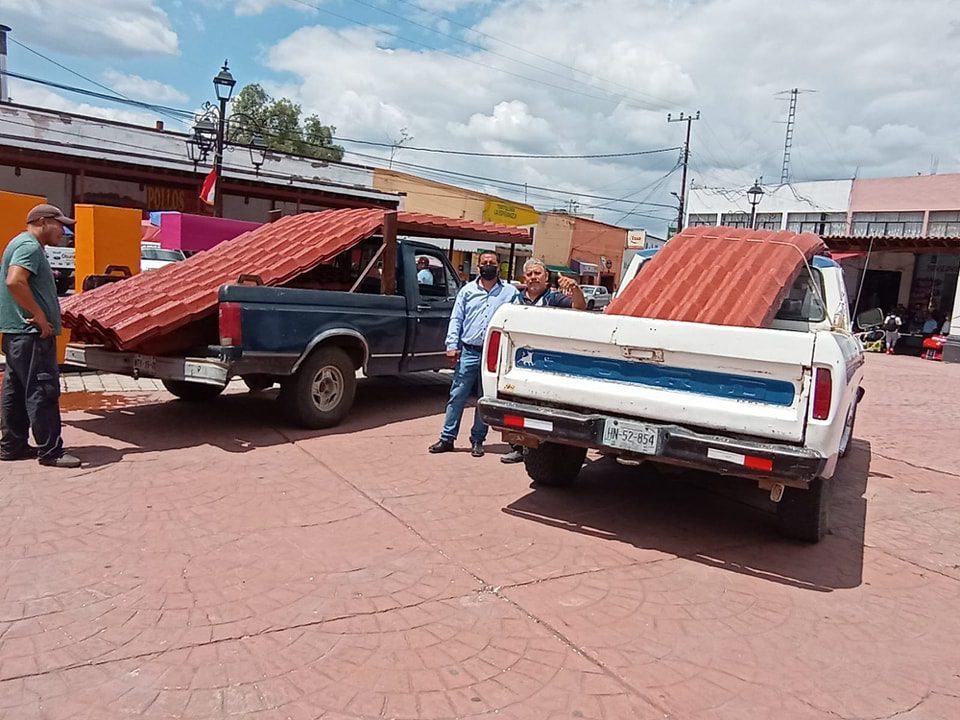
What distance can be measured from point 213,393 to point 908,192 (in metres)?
31.5

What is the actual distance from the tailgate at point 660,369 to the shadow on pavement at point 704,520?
87 centimetres

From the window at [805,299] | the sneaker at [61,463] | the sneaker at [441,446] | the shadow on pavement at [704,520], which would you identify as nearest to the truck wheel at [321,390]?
the sneaker at [441,446]

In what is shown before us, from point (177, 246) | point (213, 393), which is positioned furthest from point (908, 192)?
point (213, 393)

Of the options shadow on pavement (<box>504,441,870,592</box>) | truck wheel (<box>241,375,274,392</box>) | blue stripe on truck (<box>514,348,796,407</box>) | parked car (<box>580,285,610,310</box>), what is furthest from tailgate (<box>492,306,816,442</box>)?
parked car (<box>580,285,610,310</box>)

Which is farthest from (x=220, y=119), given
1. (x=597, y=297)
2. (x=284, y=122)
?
(x=284, y=122)

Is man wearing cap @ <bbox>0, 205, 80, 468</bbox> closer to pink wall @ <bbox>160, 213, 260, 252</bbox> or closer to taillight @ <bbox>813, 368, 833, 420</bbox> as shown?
taillight @ <bbox>813, 368, 833, 420</bbox>

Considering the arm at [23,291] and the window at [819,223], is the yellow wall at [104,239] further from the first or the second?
the window at [819,223]

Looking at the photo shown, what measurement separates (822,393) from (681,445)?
2.58ft

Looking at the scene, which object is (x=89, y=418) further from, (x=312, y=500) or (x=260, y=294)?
(x=312, y=500)

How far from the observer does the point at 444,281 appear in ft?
29.7

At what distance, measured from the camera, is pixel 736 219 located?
3916cm

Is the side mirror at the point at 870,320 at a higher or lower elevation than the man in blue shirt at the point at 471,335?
higher

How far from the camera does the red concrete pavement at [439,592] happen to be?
304cm

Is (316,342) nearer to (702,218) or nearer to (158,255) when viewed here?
(158,255)
